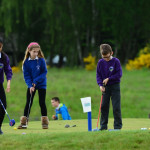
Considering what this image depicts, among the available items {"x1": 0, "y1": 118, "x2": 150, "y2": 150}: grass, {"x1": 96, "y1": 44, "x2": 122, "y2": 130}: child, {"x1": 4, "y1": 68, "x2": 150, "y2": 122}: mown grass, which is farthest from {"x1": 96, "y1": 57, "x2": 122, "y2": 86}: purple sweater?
{"x1": 4, "y1": 68, "x2": 150, "y2": 122}: mown grass

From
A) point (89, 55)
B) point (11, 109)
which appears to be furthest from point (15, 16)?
point (11, 109)

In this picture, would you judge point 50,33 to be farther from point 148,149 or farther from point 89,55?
point 148,149

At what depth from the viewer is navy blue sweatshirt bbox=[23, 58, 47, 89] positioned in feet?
31.6

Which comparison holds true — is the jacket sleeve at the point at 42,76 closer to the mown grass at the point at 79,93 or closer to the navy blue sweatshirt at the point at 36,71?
the navy blue sweatshirt at the point at 36,71

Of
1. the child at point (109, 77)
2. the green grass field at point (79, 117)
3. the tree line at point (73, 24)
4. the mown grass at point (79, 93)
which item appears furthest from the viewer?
the tree line at point (73, 24)

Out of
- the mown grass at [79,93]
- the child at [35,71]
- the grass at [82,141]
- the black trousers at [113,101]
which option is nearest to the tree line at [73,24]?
the mown grass at [79,93]

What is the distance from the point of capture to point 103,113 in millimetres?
9203

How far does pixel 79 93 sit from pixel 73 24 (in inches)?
486

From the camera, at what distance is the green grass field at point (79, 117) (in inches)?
289

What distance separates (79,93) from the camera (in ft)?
76.1

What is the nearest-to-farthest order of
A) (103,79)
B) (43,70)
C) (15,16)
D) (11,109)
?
(103,79), (43,70), (11,109), (15,16)

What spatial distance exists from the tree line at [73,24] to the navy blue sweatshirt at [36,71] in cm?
2236

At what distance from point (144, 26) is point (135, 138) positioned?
28.8 meters

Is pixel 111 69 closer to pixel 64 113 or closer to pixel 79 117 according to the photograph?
pixel 64 113
